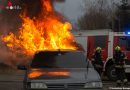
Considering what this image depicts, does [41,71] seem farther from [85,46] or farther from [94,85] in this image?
[85,46]

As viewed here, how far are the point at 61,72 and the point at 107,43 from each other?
37.1 ft

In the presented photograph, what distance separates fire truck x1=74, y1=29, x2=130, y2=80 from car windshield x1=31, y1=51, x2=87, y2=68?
9.22m

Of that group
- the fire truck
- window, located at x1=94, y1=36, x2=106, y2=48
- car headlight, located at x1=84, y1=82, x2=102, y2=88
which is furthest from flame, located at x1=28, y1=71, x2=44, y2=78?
window, located at x1=94, y1=36, x2=106, y2=48

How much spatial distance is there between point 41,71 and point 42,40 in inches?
279

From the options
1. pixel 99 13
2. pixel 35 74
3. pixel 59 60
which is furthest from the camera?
pixel 99 13

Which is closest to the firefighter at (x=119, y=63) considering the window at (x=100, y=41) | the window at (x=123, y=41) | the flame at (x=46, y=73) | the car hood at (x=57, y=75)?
the window at (x=123, y=41)

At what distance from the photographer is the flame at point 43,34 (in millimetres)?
19328

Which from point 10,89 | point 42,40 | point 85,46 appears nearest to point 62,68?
point 10,89

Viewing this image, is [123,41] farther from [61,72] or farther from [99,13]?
[99,13]

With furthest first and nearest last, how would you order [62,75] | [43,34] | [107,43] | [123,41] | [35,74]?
[107,43]
[123,41]
[43,34]
[35,74]
[62,75]

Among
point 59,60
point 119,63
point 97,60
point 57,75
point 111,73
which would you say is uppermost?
point 59,60

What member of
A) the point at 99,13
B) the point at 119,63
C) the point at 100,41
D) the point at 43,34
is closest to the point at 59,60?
the point at 119,63

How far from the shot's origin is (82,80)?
11.7 m

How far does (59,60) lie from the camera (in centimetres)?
1334
